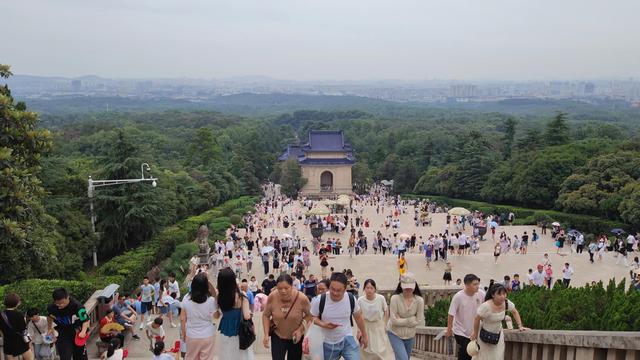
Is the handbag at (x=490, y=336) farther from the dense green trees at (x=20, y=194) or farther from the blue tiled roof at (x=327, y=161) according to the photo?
the blue tiled roof at (x=327, y=161)

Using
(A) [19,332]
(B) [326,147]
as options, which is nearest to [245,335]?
(A) [19,332]

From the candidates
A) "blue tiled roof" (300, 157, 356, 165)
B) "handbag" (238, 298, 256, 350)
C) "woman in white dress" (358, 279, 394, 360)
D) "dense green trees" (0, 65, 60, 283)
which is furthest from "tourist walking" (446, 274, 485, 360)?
"blue tiled roof" (300, 157, 356, 165)

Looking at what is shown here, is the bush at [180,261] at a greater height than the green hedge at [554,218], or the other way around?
the bush at [180,261]

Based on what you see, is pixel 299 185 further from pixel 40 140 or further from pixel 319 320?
pixel 319 320

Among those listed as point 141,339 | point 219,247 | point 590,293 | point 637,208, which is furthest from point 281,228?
point 590,293

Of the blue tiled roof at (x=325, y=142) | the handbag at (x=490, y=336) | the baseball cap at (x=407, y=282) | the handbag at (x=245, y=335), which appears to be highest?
the baseball cap at (x=407, y=282)

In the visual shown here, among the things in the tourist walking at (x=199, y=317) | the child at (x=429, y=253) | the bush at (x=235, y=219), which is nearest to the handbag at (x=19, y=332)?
the tourist walking at (x=199, y=317)

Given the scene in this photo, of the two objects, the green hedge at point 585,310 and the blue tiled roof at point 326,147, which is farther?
the blue tiled roof at point 326,147
